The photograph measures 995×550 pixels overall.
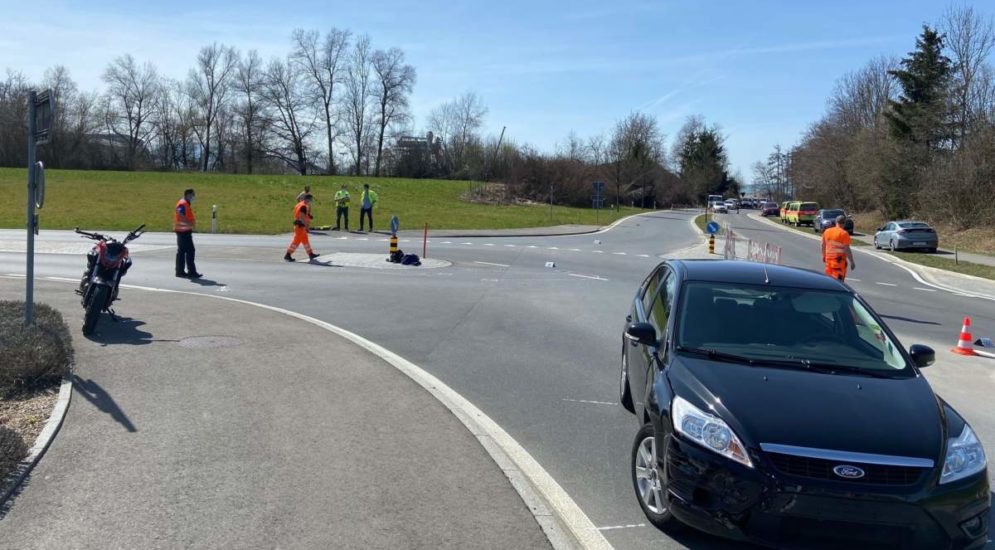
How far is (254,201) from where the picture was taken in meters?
55.5

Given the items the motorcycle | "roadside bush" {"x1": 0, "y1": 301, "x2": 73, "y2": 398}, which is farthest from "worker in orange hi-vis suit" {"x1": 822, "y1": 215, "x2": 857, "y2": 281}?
"roadside bush" {"x1": 0, "y1": 301, "x2": 73, "y2": 398}

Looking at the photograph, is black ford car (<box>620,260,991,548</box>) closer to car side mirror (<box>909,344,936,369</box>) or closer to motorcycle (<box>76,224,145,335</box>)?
car side mirror (<box>909,344,936,369</box>)

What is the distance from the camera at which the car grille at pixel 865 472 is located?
13.1ft

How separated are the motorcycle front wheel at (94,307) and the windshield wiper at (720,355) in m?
7.40

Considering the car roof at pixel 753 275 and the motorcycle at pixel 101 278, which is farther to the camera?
the motorcycle at pixel 101 278

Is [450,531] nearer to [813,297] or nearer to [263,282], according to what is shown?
[813,297]

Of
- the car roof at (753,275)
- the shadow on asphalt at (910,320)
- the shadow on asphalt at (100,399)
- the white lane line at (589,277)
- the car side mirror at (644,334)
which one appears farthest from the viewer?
the white lane line at (589,277)

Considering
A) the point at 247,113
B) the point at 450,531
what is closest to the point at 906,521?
the point at 450,531

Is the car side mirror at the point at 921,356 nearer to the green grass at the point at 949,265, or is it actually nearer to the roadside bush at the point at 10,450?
the roadside bush at the point at 10,450

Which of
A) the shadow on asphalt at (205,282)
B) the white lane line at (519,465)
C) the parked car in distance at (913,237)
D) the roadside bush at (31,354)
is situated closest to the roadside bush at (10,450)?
the roadside bush at (31,354)

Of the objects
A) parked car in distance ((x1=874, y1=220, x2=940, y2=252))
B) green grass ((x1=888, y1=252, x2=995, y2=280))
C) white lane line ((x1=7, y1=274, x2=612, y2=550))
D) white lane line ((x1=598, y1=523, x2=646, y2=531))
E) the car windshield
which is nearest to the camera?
white lane line ((x1=7, y1=274, x2=612, y2=550))

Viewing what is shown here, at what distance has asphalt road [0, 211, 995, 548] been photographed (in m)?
6.16

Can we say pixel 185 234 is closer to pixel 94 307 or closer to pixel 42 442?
pixel 94 307

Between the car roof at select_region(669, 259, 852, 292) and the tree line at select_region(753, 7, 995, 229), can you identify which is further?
the tree line at select_region(753, 7, 995, 229)
